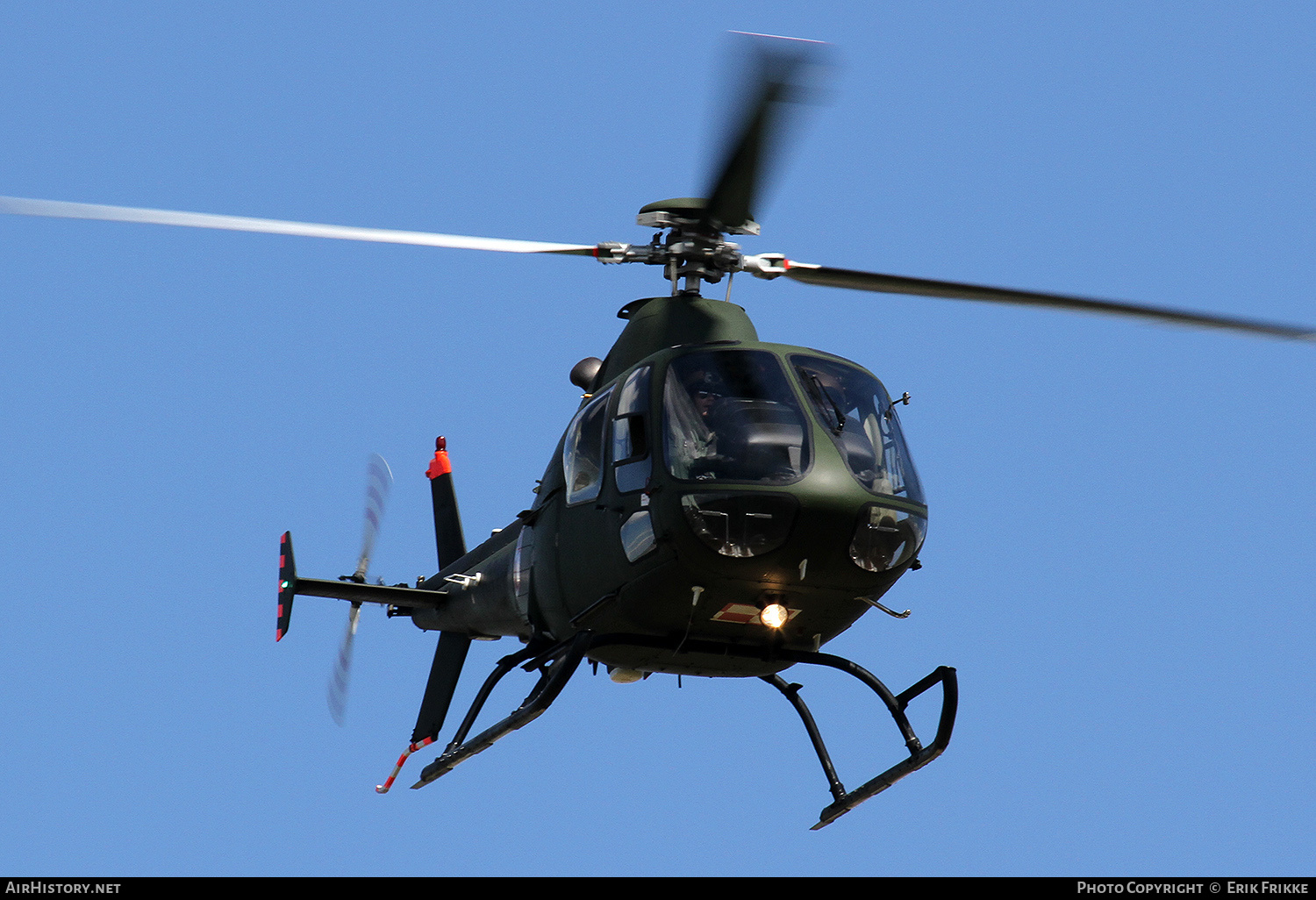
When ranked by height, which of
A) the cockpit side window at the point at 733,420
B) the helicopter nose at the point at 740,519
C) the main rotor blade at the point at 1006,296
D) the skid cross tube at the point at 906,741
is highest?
the main rotor blade at the point at 1006,296

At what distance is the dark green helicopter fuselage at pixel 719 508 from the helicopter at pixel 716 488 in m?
0.02

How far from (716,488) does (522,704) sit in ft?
9.99

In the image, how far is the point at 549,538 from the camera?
14.2 metres

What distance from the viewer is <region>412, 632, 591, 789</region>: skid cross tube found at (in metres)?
13.4

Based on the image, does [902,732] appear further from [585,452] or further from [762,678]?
[585,452]

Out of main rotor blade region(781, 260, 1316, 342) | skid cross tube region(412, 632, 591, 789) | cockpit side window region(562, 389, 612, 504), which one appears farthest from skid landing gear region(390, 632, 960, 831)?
main rotor blade region(781, 260, 1316, 342)

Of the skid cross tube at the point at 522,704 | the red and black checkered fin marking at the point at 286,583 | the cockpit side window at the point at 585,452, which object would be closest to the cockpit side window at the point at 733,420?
the cockpit side window at the point at 585,452

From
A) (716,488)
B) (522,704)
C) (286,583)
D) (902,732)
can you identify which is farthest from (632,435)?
(286,583)

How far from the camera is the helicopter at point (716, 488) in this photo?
1208 cm

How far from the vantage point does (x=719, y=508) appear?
1203 centimetres

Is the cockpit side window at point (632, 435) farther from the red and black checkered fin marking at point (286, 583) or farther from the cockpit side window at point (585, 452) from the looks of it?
the red and black checkered fin marking at point (286, 583)
